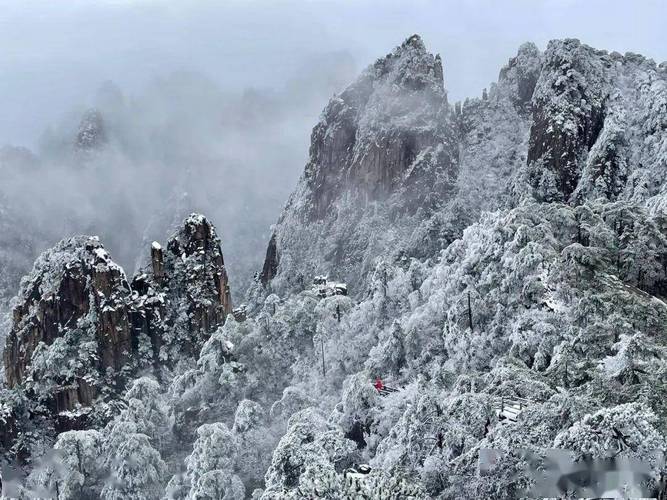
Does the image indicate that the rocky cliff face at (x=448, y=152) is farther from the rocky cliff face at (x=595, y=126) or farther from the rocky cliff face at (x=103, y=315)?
the rocky cliff face at (x=103, y=315)

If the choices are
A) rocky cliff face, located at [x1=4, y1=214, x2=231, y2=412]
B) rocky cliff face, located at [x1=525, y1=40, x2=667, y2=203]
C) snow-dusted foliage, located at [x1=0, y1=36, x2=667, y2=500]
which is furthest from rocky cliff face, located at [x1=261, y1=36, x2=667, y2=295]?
rocky cliff face, located at [x1=4, y1=214, x2=231, y2=412]

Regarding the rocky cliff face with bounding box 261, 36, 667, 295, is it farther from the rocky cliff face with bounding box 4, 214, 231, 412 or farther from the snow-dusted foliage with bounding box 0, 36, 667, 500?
the rocky cliff face with bounding box 4, 214, 231, 412

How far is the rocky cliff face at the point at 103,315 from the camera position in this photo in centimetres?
8188

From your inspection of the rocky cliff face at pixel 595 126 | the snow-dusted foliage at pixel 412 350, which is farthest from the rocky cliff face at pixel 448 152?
the snow-dusted foliage at pixel 412 350

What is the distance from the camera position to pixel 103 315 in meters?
85.2

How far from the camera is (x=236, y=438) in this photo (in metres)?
51.9

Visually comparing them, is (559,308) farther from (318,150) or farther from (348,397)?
(318,150)

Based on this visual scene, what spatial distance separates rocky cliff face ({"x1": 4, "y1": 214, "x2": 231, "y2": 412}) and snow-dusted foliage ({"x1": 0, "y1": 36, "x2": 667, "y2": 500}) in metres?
0.24

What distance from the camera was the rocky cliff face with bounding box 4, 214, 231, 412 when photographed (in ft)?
269

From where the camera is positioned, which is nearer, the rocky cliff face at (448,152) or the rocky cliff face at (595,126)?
the rocky cliff face at (595,126)

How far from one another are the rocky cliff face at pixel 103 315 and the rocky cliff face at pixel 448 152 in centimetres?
3544

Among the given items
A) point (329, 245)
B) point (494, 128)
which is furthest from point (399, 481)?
point (494, 128)

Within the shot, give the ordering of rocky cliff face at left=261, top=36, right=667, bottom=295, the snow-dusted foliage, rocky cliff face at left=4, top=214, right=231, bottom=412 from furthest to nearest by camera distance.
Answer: rocky cliff face at left=261, top=36, right=667, bottom=295 → rocky cliff face at left=4, top=214, right=231, bottom=412 → the snow-dusted foliage

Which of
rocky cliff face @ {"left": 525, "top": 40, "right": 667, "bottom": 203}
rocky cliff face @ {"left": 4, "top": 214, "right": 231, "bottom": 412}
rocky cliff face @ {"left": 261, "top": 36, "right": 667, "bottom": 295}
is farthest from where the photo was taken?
rocky cliff face @ {"left": 261, "top": 36, "right": 667, "bottom": 295}
